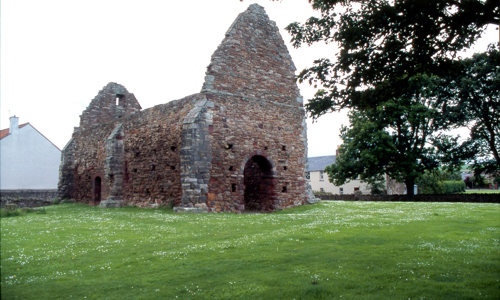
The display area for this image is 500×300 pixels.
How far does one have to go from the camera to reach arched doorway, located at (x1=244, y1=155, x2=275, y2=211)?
18359 mm

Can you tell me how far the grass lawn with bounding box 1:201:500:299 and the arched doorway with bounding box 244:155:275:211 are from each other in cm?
820

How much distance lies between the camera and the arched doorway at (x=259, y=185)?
723 inches

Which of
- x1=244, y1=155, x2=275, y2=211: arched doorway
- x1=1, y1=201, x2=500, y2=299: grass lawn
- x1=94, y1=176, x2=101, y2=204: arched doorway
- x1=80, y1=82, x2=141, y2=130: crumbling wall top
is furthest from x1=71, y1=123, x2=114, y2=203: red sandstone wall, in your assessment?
x1=1, y1=201, x2=500, y2=299: grass lawn

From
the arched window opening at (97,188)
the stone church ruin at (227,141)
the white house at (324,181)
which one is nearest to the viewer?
the stone church ruin at (227,141)

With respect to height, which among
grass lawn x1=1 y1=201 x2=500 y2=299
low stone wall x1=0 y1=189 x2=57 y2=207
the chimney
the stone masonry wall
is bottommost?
grass lawn x1=1 y1=201 x2=500 y2=299

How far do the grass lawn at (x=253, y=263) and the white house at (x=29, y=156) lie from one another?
22.6 metres

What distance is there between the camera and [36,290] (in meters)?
4.72

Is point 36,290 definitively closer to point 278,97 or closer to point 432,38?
point 432,38

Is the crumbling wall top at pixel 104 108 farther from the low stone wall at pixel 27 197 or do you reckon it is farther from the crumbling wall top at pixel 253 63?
the crumbling wall top at pixel 253 63

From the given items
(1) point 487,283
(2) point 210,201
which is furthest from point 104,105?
(1) point 487,283

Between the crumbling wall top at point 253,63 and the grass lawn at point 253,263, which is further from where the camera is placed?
the crumbling wall top at point 253,63

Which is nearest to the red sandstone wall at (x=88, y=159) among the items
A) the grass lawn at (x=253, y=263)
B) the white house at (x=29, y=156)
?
the white house at (x=29, y=156)

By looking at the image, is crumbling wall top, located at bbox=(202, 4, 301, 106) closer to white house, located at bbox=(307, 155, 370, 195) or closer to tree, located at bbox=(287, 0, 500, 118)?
tree, located at bbox=(287, 0, 500, 118)

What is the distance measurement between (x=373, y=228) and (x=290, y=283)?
5819 millimetres
